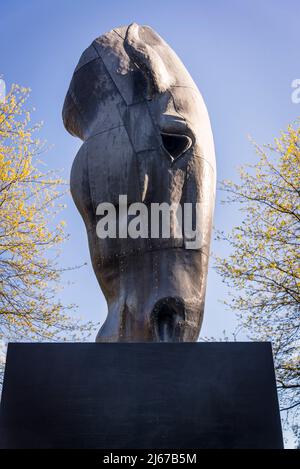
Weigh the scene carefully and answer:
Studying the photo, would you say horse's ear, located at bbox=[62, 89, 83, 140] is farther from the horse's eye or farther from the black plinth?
the black plinth

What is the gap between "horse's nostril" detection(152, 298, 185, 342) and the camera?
3627 millimetres

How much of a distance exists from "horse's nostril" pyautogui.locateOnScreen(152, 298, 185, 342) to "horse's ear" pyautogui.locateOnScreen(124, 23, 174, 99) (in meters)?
1.63

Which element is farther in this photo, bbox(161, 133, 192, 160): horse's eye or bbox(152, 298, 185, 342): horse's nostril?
bbox(161, 133, 192, 160): horse's eye

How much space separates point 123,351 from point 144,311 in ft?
2.78

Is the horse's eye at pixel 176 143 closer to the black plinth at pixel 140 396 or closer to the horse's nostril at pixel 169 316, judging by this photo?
the horse's nostril at pixel 169 316

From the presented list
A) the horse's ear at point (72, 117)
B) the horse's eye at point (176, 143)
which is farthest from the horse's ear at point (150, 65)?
the horse's ear at point (72, 117)

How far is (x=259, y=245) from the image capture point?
36.1ft

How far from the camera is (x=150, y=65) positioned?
432 cm

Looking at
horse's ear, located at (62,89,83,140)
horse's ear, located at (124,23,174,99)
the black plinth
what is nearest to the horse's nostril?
the black plinth

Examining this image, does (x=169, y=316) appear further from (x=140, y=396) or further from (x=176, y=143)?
(x=176, y=143)

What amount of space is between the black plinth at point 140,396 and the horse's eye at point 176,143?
1688mm

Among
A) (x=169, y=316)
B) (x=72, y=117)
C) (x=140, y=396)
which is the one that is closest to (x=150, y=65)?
(x=72, y=117)
